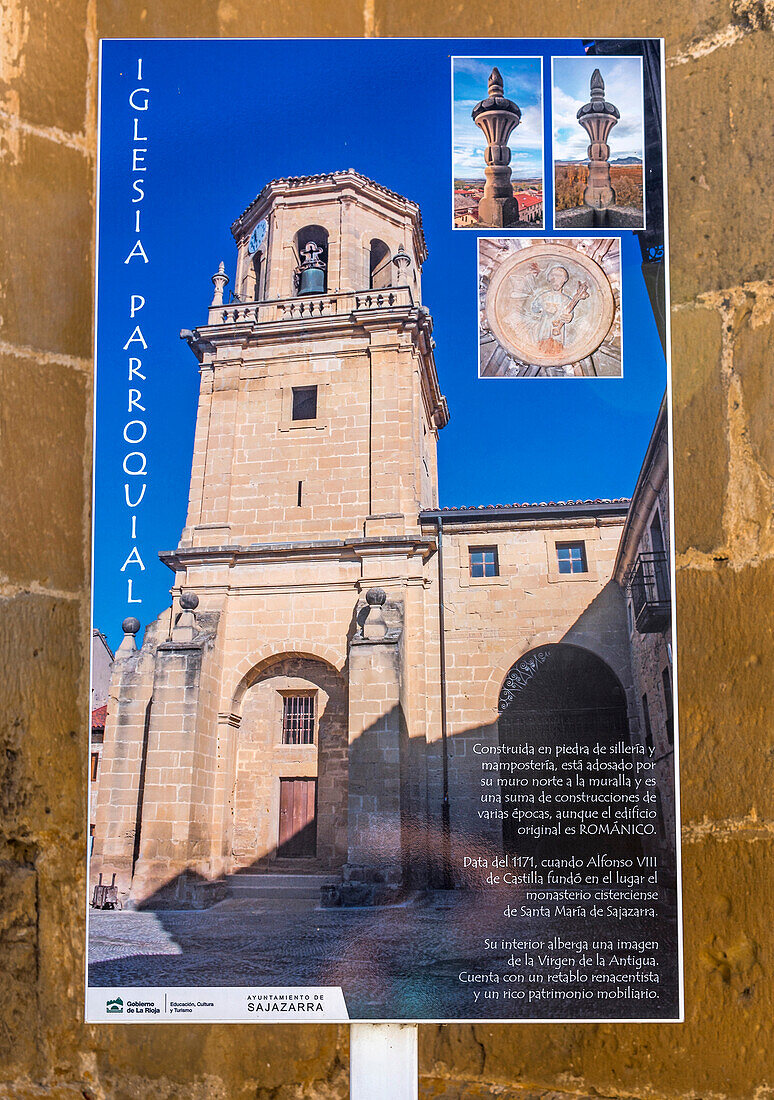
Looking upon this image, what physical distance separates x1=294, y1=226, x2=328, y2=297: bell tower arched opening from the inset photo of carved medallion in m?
1.53

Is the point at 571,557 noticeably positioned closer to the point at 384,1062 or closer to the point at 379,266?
the point at 379,266

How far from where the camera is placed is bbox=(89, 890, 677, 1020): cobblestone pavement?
3709 mm

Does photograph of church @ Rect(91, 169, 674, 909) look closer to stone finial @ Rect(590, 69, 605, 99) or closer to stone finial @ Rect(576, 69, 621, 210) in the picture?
stone finial @ Rect(576, 69, 621, 210)

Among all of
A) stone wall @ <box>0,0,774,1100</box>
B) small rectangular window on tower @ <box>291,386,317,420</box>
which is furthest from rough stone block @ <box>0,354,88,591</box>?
small rectangular window on tower @ <box>291,386,317,420</box>

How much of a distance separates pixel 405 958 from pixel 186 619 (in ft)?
A: 6.27

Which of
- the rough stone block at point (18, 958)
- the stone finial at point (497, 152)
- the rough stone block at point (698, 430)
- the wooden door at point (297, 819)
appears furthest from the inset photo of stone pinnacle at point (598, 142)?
the rough stone block at point (18, 958)

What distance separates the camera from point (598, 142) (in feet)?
13.7

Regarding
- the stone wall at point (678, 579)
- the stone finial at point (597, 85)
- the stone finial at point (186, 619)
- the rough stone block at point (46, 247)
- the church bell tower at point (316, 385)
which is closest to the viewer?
the stone wall at point (678, 579)

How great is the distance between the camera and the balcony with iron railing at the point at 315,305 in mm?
4918

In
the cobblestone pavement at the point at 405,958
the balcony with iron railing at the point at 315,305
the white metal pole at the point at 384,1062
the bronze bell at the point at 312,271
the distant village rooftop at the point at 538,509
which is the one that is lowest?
the white metal pole at the point at 384,1062

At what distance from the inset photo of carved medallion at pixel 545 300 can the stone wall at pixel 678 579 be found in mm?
341

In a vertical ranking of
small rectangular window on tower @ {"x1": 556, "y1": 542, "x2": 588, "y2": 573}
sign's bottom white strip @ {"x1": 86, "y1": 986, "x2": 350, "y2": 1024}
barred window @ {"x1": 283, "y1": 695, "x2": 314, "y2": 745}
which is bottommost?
sign's bottom white strip @ {"x1": 86, "y1": 986, "x2": 350, "y2": 1024}

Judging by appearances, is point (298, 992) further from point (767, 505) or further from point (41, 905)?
point (767, 505)

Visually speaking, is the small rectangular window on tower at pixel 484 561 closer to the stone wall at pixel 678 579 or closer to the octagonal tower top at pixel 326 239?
the stone wall at pixel 678 579
